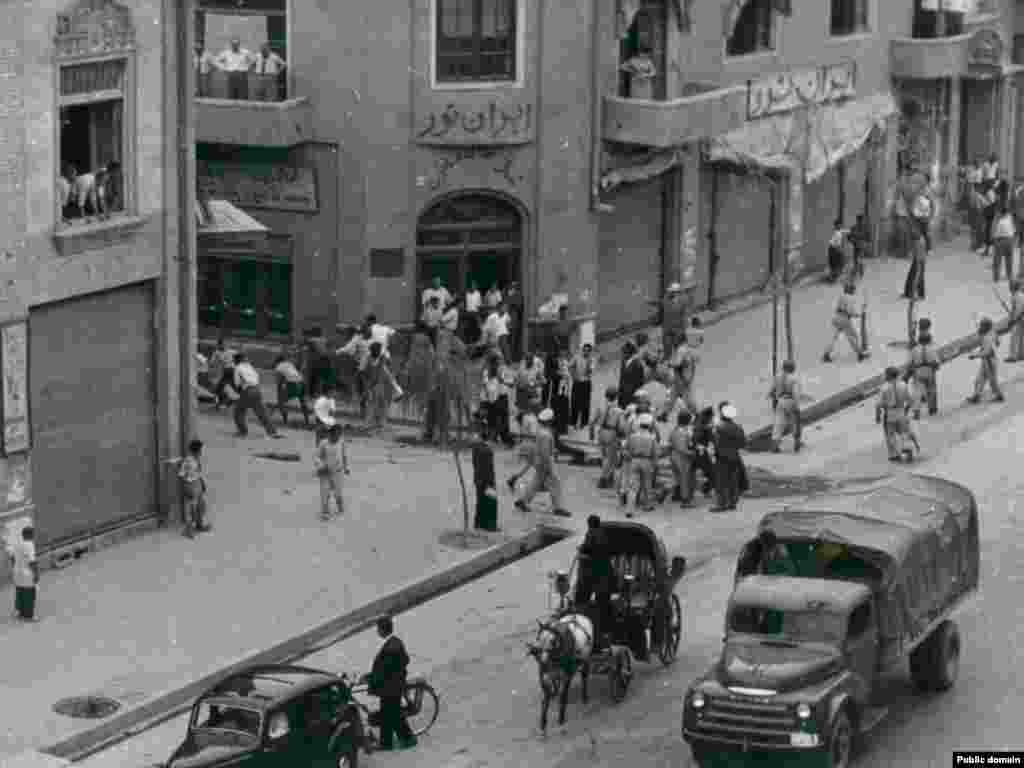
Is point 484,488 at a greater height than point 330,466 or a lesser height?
lesser

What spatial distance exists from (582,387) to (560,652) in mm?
13498

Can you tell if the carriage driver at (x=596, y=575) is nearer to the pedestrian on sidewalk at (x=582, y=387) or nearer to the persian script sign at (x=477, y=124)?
the pedestrian on sidewalk at (x=582, y=387)

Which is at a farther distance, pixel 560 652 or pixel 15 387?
pixel 15 387

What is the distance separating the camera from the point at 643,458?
119 ft

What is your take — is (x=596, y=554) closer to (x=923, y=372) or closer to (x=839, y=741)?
(x=839, y=741)

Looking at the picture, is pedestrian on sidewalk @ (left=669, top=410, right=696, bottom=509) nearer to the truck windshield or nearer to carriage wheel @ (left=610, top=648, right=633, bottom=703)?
carriage wheel @ (left=610, top=648, right=633, bottom=703)

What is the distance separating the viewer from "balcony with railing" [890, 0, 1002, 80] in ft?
184

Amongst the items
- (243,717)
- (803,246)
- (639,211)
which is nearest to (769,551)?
(243,717)

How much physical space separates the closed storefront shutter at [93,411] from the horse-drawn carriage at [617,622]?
7290 millimetres

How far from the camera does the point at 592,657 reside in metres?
28.2

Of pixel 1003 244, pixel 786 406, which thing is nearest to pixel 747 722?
pixel 786 406

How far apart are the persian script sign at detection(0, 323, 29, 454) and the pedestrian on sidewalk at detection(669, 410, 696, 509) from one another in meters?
9.45

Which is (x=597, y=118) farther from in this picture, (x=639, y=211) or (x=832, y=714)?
(x=832, y=714)

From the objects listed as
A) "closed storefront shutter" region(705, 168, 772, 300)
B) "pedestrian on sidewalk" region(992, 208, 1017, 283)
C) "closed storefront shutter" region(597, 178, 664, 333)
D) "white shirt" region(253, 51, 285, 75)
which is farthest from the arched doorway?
"pedestrian on sidewalk" region(992, 208, 1017, 283)
